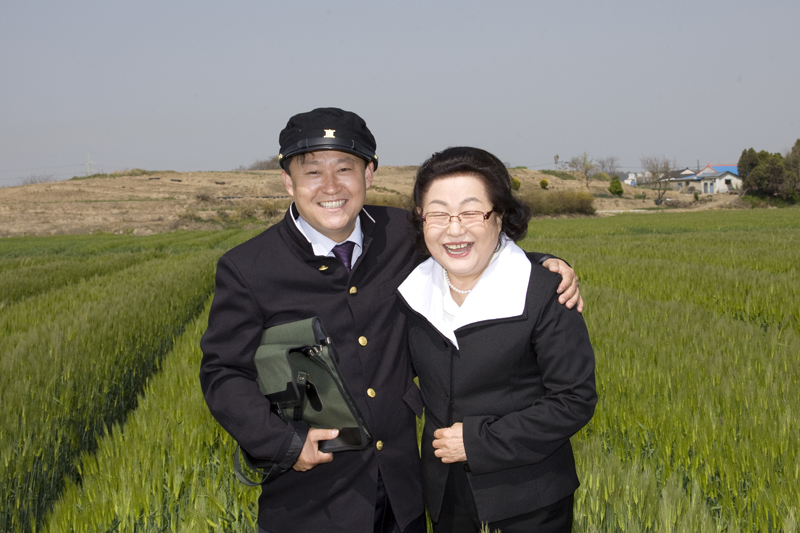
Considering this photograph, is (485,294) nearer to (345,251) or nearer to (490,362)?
(490,362)

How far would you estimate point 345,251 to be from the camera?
5.82 feet

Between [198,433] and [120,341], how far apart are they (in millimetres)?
2312

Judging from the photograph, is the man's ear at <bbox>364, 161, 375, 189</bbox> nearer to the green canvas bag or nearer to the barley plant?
the green canvas bag

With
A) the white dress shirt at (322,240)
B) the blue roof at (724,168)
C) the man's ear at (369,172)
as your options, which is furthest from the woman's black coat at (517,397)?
the blue roof at (724,168)

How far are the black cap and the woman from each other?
0.27m

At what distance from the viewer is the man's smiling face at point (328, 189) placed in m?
1.67

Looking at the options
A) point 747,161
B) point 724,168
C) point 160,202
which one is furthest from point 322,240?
point 724,168

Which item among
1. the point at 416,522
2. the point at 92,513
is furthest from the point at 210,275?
the point at 416,522

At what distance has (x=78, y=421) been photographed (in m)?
3.28

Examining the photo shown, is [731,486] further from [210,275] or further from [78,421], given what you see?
[210,275]

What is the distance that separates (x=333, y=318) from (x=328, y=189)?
410 millimetres

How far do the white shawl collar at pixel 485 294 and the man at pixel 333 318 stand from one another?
188mm

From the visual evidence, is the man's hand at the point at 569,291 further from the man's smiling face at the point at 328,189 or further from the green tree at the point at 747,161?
the green tree at the point at 747,161

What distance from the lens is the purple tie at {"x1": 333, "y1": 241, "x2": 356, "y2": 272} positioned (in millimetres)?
1757
